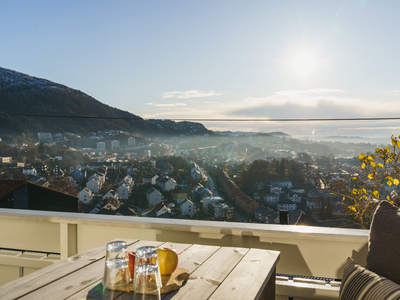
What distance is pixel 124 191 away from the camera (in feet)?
20.0

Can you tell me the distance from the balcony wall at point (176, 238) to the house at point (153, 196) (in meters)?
3.30

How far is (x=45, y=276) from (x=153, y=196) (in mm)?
4539

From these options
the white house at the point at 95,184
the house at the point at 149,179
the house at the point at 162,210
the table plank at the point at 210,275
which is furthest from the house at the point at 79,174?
the table plank at the point at 210,275

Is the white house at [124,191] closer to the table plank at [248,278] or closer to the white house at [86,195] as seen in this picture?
the white house at [86,195]

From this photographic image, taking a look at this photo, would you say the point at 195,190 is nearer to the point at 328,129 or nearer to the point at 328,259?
the point at 328,129

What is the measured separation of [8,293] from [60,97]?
11.1m

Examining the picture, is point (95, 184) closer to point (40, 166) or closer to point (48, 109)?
point (40, 166)

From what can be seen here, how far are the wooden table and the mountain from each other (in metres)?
6.36

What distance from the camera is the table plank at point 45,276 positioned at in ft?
2.95

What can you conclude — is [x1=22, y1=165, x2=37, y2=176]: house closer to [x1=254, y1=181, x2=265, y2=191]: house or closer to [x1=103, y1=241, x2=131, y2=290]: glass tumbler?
[x1=254, y1=181, x2=265, y2=191]: house

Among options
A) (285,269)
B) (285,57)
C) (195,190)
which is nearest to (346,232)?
(285,269)

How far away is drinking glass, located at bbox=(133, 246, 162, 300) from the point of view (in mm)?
842

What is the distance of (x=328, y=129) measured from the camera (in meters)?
4.41

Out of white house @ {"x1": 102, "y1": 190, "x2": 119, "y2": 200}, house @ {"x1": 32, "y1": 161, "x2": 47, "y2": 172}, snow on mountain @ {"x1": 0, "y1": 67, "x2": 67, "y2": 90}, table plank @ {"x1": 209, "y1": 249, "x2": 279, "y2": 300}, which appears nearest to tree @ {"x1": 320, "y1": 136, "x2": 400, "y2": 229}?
table plank @ {"x1": 209, "y1": 249, "x2": 279, "y2": 300}
